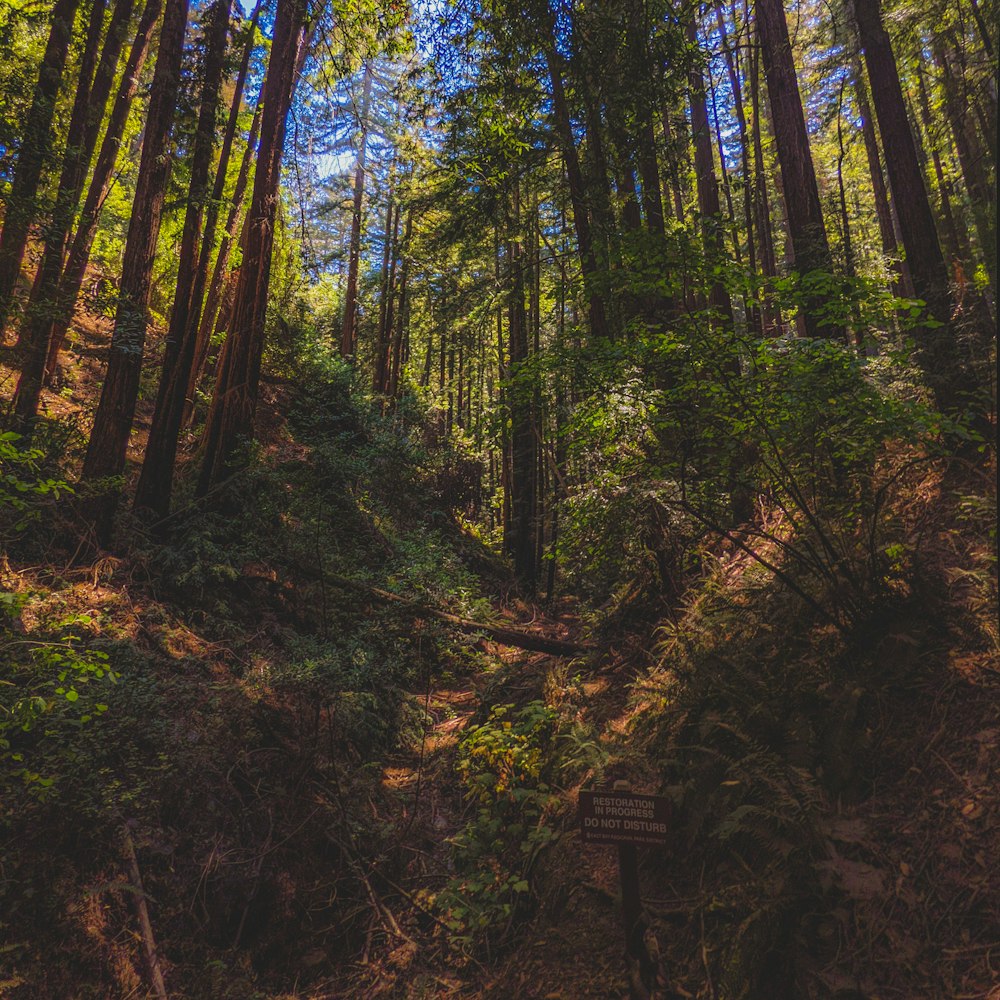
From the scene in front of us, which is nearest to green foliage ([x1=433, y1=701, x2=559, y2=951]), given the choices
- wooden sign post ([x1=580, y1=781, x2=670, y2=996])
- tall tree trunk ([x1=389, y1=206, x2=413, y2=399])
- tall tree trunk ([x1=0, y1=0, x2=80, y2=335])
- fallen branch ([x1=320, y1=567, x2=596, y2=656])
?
wooden sign post ([x1=580, y1=781, x2=670, y2=996])

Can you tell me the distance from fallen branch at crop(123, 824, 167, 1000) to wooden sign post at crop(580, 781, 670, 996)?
2.76 m

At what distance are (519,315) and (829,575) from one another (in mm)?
11993

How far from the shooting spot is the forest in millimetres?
3307

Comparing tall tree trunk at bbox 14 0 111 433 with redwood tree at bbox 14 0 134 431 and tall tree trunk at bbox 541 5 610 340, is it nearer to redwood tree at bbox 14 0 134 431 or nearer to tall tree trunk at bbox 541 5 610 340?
redwood tree at bbox 14 0 134 431

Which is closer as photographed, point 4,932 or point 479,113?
point 4,932

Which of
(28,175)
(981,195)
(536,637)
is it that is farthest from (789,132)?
(28,175)

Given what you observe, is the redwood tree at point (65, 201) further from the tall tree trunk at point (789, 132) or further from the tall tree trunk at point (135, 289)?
the tall tree trunk at point (789, 132)

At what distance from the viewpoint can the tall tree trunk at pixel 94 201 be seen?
24.8 ft

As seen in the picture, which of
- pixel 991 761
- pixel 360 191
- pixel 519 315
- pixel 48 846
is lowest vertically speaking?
pixel 48 846

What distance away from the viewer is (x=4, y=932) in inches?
124

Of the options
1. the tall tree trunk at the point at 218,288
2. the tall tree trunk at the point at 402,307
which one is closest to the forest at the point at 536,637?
the tall tree trunk at the point at 218,288

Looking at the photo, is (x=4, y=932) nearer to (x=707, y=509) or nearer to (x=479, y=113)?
(x=707, y=509)

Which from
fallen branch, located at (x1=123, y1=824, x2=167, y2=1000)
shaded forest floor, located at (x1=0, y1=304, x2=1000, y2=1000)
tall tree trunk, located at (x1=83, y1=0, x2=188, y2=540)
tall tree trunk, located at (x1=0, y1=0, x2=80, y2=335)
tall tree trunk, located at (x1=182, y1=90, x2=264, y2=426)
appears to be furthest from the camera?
tall tree trunk, located at (x1=182, y1=90, x2=264, y2=426)

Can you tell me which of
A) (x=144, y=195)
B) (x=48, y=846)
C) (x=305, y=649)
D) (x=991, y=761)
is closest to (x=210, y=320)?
(x=144, y=195)
